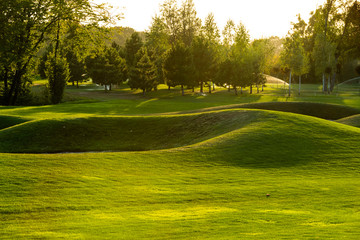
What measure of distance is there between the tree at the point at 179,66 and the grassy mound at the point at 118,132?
53533mm

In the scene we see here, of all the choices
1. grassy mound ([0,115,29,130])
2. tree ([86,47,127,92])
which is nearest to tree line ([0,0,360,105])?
tree ([86,47,127,92])

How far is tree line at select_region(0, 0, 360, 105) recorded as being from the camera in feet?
168

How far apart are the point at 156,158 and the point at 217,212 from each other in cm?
682

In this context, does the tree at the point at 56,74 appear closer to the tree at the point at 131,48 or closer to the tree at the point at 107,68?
the tree at the point at 107,68

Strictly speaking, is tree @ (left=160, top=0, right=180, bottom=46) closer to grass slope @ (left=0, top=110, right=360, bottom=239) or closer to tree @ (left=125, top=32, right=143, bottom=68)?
tree @ (left=125, top=32, right=143, bottom=68)

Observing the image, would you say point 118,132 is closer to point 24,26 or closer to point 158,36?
point 24,26

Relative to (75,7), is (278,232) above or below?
below

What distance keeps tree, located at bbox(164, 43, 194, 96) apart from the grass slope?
6147 cm

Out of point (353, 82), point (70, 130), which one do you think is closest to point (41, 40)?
point (70, 130)

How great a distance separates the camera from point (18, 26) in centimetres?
→ 4775

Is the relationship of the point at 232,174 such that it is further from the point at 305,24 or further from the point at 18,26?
the point at 305,24

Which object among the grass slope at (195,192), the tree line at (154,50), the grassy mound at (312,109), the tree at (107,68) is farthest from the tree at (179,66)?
the grass slope at (195,192)

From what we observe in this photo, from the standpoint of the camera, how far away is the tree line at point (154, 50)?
51312 millimetres

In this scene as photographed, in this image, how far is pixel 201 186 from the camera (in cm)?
1228
